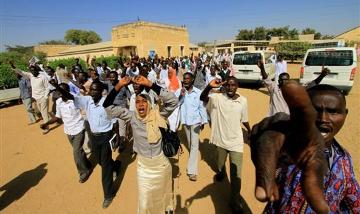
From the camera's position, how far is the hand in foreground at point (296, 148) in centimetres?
79

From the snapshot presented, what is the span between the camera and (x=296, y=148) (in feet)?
2.98

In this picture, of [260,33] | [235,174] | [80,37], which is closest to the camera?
[235,174]

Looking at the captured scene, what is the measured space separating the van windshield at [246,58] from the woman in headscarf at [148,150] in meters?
10.5

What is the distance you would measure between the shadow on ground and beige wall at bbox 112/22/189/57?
24.1 meters

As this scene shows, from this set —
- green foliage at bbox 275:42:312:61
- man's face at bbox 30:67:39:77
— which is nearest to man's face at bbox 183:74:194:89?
man's face at bbox 30:67:39:77

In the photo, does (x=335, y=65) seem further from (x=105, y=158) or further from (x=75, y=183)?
(x=75, y=183)

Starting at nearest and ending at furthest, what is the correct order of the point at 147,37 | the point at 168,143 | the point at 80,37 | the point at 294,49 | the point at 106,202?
the point at 168,143 < the point at 106,202 < the point at 147,37 < the point at 294,49 < the point at 80,37

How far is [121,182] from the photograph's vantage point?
15.7 feet

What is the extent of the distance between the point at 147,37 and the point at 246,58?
57.8ft

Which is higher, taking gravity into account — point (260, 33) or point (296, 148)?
point (260, 33)

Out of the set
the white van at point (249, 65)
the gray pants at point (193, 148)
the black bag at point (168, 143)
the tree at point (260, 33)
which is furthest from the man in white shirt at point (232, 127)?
the tree at point (260, 33)

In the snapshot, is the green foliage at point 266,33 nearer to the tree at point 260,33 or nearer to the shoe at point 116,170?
the tree at point 260,33

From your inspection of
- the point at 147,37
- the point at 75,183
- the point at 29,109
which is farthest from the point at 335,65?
the point at 147,37

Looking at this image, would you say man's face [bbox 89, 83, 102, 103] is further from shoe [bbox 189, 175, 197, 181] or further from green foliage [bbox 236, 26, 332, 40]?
green foliage [bbox 236, 26, 332, 40]
